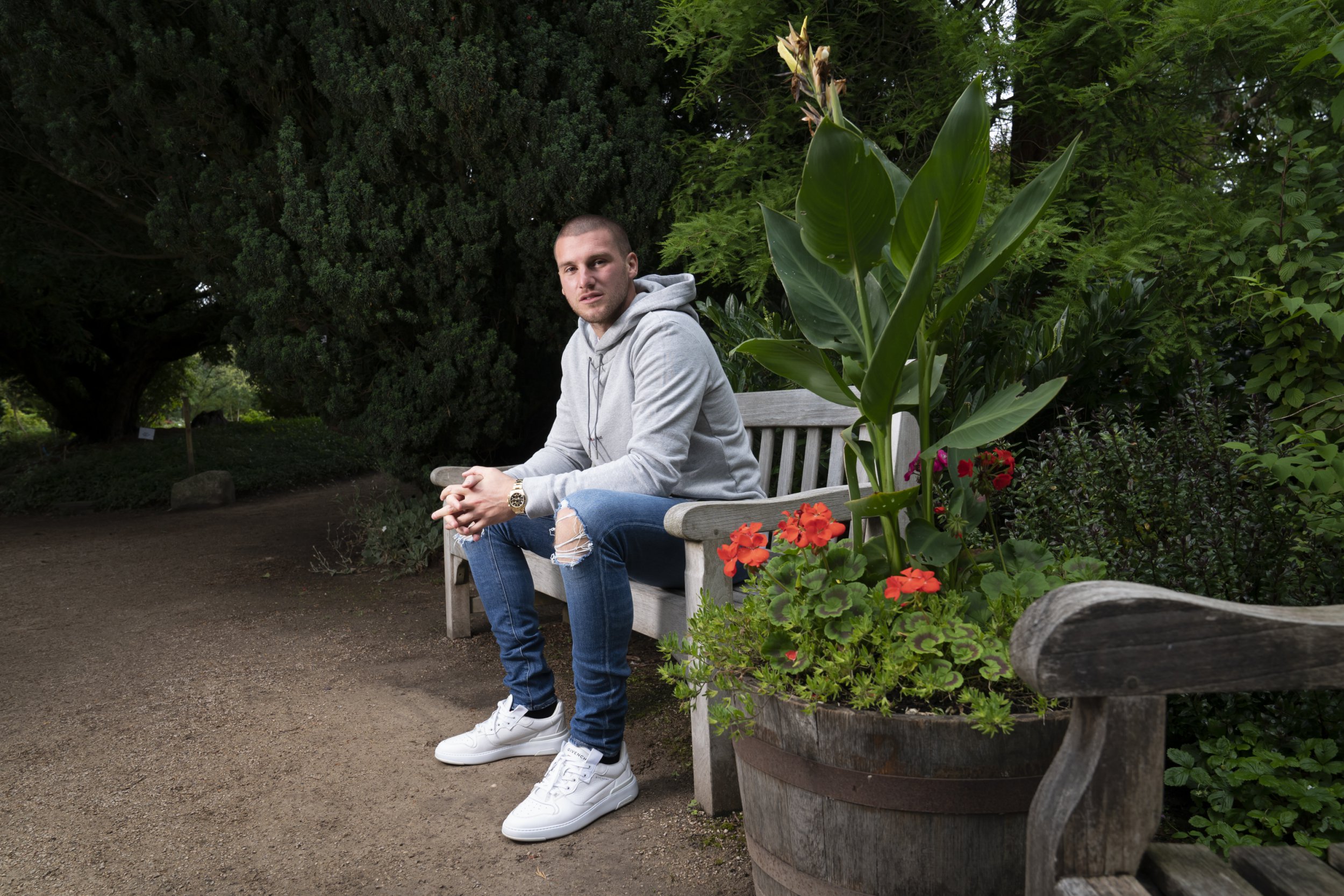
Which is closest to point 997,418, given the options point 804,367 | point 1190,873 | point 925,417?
point 925,417

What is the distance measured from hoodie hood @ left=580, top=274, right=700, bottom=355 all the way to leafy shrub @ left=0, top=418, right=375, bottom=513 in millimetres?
5936

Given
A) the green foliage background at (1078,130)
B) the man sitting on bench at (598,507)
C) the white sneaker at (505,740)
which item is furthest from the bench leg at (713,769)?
the green foliage background at (1078,130)

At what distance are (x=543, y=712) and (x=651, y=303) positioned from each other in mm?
1313

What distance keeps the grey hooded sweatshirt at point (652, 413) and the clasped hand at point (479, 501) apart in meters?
0.07

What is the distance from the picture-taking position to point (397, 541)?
5625 millimetres

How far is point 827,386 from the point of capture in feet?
5.80

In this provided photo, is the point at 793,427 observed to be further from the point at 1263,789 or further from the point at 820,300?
the point at 1263,789

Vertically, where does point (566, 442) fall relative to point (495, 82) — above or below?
below

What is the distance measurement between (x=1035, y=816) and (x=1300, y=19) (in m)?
2.69

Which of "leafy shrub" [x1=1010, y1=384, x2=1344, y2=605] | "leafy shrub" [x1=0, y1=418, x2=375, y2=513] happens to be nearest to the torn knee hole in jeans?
"leafy shrub" [x1=1010, y1=384, x2=1344, y2=605]

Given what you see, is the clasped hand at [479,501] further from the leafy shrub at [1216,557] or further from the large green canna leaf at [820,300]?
the leafy shrub at [1216,557]

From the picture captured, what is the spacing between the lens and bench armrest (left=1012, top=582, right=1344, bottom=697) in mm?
1020

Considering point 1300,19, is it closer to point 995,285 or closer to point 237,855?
point 995,285

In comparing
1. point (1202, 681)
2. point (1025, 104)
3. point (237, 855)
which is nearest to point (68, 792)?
point (237, 855)
